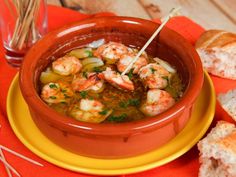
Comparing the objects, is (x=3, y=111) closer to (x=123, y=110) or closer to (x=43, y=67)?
(x=43, y=67)

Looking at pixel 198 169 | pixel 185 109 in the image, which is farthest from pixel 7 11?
pixel 198 169

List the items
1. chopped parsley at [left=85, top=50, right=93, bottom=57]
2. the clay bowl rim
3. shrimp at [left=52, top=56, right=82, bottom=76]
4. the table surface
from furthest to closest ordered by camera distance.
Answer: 1. the table surface
2. chopped parsley at [left=85, top=50, right=93, bottom=57]
3. shrimp at [left=52, top=56, right=82, bottom=76]
4. the clay bowl rim

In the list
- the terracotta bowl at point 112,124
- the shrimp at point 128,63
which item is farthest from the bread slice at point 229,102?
the shrimp at point 128,63

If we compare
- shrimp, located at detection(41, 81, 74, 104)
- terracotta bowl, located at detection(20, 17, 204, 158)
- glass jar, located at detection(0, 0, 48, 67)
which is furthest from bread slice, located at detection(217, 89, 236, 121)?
glass jar, located at detection(0, 0, 48, 67)

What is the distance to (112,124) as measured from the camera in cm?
140

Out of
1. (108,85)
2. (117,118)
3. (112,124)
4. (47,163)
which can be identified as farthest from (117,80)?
(47,163)

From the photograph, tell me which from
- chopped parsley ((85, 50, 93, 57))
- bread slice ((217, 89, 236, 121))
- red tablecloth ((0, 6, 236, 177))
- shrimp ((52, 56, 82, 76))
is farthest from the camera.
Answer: chopped parsley ((85, 50, 93, 57))

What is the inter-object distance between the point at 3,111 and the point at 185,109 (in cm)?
69

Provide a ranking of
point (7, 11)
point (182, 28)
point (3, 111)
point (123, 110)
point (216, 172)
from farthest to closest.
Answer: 1. point (182, 28)
2. point (7, 11)
3. point (3, 111)
4. point (123, 110)
5. point (216, 172)

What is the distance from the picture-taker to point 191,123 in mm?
1622

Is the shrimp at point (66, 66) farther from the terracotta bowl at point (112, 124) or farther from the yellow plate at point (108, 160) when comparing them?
the yellow plate at point (108, 160)

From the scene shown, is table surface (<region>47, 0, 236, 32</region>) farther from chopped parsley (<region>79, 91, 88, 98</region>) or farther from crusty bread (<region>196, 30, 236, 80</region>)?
chopped parsley (<region>79, 91, 88, 98</region>)

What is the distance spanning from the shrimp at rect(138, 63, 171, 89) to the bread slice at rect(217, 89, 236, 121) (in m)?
0.21

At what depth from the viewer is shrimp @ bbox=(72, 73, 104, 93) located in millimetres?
1631
